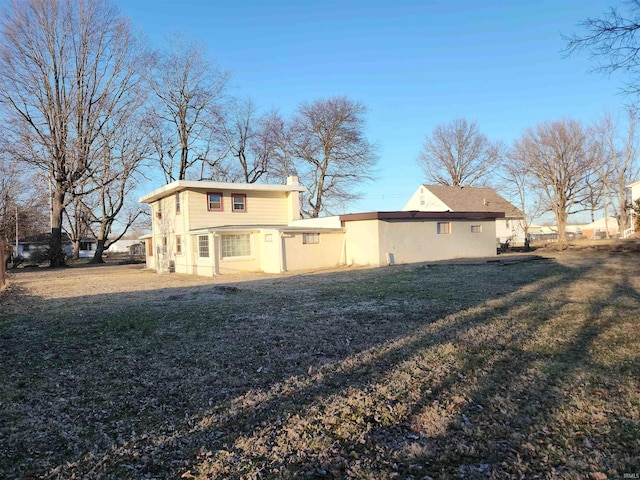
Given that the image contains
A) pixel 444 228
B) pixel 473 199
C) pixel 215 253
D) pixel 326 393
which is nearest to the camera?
pixel 326 393

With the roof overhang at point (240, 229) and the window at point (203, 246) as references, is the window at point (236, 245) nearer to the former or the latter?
the roof overhang at point (240, 229)

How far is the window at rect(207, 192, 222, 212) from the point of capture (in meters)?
19.7

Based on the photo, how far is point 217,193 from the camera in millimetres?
19984

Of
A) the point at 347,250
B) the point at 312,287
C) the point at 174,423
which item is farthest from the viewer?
the point at 347,250

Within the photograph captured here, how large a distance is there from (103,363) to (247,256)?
1416cm

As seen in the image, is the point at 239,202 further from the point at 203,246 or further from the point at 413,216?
the point at 413,216

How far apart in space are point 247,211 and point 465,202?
23210 millimetres

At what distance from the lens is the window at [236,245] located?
60.2ft

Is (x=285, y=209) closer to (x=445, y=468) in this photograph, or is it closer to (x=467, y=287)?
(x=467, y=287)

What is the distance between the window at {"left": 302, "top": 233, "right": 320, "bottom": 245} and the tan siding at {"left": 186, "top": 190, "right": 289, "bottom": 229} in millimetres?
3004

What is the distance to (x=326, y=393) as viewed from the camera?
4.02m

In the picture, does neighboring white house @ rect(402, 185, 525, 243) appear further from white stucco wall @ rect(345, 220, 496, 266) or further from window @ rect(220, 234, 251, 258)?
window @ rect(220, 234, 251, 258)

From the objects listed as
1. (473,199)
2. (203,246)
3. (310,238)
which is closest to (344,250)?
(310,238)

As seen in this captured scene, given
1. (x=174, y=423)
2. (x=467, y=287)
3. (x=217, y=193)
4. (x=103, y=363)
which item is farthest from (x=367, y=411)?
(x=217, y=193)
